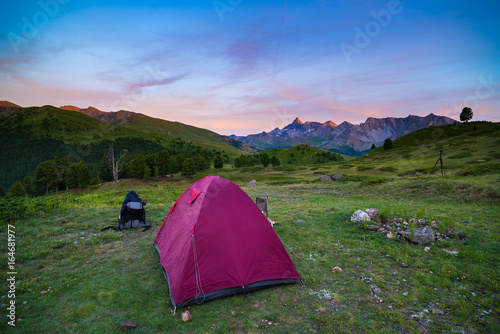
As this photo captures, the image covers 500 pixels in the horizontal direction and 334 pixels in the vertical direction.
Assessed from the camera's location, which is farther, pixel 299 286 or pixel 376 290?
pixel 299 286

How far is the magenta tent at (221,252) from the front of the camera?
6895 mm

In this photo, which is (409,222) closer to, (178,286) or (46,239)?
(178,286)

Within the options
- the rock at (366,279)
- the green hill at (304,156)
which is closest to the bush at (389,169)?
the rock at (366,279)

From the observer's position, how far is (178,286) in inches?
262

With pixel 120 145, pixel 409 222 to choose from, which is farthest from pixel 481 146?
pixel 120 145

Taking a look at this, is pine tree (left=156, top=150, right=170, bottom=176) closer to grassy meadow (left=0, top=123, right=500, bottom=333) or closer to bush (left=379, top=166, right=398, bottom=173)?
grassy meadow (left=0, top=123, right=500, bottom=333)

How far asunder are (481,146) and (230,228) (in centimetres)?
7717

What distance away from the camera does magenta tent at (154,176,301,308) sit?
271 inches

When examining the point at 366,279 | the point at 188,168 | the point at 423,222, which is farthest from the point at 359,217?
the point at 188,168

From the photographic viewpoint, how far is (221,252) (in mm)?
7355

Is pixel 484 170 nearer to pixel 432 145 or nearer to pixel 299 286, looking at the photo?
pixel 299 286

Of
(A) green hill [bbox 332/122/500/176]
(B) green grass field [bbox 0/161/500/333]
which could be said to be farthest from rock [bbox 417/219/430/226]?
(A) green hill [bbox 332/122/500/176]

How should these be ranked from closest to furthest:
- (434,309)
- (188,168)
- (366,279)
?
1. (434,309)
2. (366,279)
3. (188,168)

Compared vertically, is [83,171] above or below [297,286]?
above
